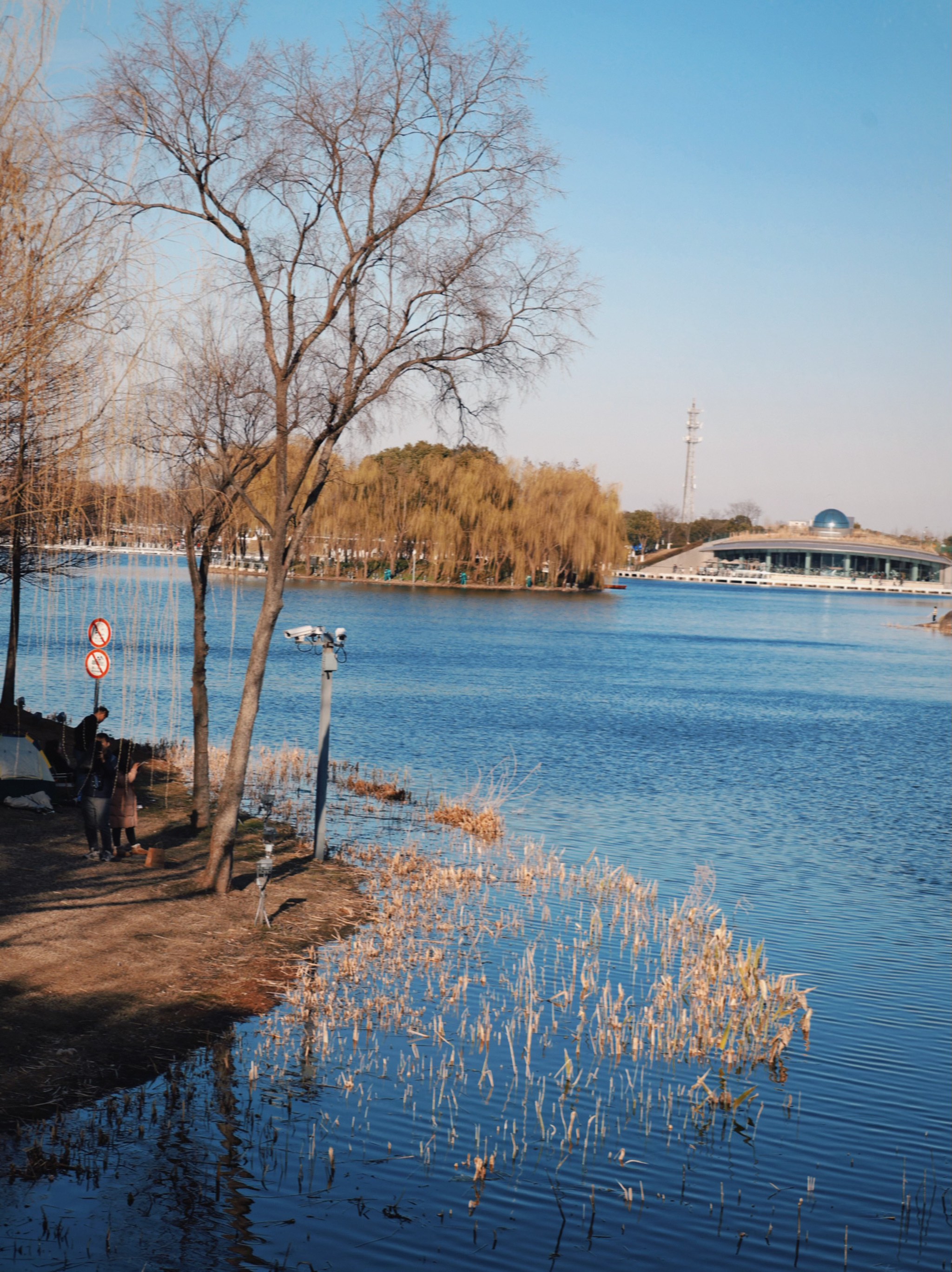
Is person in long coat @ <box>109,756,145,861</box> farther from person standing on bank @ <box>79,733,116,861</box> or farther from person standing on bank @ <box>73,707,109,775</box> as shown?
person standing on bank @ <box>73,707,109,775</box>

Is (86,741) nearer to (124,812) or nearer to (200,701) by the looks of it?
(200,701)

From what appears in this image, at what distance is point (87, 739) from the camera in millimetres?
17328

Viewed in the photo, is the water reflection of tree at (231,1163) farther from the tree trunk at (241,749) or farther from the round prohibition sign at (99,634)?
the round prohibition sign at (99,634)

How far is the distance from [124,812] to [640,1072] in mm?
7441

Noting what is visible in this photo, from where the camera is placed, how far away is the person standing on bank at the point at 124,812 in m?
14.8

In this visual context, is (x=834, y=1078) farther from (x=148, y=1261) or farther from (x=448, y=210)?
(x=448, y=210)

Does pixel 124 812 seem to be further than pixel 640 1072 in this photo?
Yes

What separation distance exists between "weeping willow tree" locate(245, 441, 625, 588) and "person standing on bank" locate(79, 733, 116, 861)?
317ft

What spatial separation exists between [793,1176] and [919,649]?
276 ft

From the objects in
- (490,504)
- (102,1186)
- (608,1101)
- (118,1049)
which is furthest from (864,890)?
(490,504)

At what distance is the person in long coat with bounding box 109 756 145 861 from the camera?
1482 cm

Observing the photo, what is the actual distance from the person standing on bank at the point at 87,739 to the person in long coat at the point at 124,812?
17.0 inches

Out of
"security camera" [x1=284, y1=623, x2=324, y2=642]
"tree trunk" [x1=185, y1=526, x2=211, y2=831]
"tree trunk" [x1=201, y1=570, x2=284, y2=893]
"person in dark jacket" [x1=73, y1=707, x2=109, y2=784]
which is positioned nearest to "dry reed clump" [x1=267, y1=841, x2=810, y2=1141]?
"tree trunk" [x1=201, y1=570, x2=284, y2=893]

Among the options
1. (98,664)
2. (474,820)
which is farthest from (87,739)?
(474,820)
